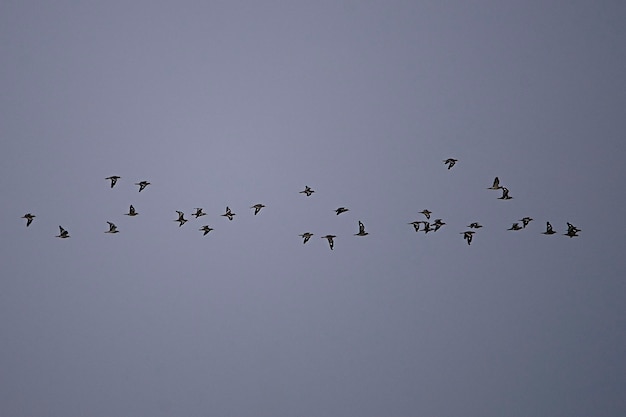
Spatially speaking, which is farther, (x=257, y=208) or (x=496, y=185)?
(x=257, y=208)

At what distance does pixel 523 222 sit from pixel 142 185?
1919 inches

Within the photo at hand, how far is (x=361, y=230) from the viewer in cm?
9444

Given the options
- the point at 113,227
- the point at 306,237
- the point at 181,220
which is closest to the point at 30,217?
the point at 113,227

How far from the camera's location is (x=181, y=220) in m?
92.8

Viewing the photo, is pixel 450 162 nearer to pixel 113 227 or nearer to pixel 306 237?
pixel 306 237

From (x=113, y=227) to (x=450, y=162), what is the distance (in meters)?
44.1

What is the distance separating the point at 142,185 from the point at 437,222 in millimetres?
38328

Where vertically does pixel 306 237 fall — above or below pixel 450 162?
below

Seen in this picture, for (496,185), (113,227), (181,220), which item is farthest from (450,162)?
(113,227)

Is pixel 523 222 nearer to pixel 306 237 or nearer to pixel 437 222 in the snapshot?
pixel 437 222

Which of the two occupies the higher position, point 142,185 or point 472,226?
point 142,185

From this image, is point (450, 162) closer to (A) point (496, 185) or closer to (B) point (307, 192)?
(A) point (496, 185)

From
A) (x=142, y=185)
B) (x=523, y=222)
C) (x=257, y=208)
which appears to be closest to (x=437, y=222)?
(x=523, y=222)

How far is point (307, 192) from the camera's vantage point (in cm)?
9494
